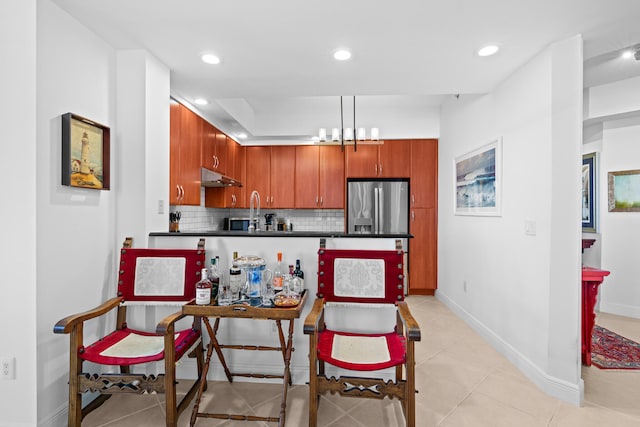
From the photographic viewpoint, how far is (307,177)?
5.11 metres

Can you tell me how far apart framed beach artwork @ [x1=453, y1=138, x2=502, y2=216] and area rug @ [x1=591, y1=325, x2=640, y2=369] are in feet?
4.98

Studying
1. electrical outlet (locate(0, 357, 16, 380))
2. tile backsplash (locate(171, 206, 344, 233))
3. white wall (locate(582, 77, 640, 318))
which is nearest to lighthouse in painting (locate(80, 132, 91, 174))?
electrical outlet (locate(0, 357, 16, 380))

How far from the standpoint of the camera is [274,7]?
188 cm

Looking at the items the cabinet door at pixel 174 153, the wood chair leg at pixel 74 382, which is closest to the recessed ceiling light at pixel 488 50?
the cabinet door at pixel 174 153

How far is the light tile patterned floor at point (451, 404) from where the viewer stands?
78.7 inches

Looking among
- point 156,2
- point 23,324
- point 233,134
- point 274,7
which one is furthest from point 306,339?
point 233,134

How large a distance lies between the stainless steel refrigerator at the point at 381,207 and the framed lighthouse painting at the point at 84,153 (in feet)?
11.1

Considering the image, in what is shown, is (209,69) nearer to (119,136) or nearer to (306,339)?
(119,136)

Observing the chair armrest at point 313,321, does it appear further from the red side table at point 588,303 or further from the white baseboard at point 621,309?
the white baseboard at point 621,309

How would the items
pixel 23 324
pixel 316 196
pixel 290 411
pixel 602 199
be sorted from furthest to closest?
pixel 316 196, pixel 602 199, pixel 290 411, pixel 23 324

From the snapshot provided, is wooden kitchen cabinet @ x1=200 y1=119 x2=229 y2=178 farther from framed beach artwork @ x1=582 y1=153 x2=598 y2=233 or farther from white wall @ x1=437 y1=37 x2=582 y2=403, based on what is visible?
framed beach artwork @ x1=582 y1=153 x2=598 y2=233

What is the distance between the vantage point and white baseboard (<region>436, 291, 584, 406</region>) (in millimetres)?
2197

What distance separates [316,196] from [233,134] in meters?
1.53

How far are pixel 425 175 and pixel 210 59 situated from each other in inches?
135
